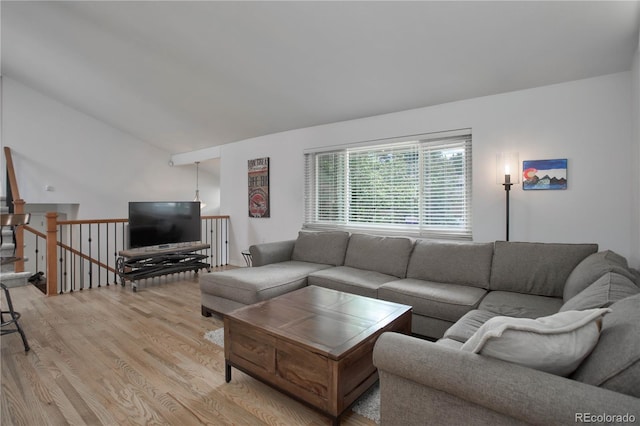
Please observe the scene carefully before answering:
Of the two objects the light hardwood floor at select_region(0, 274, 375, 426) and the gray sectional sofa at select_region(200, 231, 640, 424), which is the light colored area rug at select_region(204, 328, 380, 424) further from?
the gray sectional sofa at select_region(200, 231, 640, 424)

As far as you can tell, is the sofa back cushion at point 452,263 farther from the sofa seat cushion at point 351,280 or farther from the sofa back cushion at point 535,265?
the sofa seat cushion at point 351,280

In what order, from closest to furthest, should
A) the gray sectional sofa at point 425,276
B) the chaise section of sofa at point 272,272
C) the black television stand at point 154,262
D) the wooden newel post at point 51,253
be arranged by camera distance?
1. the gray sectional sofa at point 425,276
2. the chaise section of sofa at point 272,272
3. the wooden newel post at point 51,253
4. the black television stand at point 154,262

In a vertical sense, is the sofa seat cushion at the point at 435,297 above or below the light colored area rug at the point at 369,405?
above

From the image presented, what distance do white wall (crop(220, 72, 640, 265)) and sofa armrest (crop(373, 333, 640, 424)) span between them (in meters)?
2.28

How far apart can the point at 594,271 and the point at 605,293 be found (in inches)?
22.8

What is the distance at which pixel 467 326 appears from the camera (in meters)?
1.89

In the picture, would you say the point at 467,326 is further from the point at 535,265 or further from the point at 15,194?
the point at 15,194

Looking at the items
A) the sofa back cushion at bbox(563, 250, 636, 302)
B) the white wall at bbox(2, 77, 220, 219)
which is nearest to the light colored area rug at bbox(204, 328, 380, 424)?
the sofa back cushion at bbox(563, 250, 636, 302)

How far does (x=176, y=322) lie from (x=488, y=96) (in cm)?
382

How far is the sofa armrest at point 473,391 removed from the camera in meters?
0.90

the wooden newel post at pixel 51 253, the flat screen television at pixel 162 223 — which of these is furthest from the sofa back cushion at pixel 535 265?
the wooden newel post at pixel 51 253

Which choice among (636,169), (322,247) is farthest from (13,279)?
(636,169)
